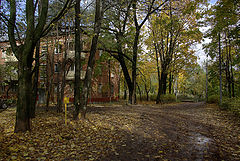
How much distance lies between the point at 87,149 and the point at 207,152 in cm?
333

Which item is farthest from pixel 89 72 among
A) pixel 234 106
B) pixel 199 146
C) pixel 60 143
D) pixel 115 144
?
pixel 234 106

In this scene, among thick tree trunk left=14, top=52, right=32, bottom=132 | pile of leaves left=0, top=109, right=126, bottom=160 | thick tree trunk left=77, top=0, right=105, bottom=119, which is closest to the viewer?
pile of leaves left=0, top=109, right=126, bottom=160

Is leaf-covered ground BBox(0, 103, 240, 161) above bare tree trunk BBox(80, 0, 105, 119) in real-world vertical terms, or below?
below

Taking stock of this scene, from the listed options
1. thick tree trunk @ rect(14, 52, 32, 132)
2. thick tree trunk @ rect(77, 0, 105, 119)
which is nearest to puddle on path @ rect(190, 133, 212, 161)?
thick tree trunk @ rect(77, 0, 105, 119)

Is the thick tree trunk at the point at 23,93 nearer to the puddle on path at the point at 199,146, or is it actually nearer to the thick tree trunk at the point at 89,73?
the thick tree trunk at the point at 89,73

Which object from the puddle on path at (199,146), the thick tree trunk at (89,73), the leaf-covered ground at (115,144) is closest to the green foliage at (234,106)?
the leaf-covered ground at (115,144)

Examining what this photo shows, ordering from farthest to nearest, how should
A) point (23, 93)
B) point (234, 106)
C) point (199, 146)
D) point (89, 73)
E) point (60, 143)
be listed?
point (234, 106) < point (89, 73) < point (23, 93) < point (60, 143) < point (199, 146)

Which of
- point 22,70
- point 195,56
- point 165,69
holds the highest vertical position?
point 195,56

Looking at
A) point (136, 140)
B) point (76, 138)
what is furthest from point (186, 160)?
point (76, 138)

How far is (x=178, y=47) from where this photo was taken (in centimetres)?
2358

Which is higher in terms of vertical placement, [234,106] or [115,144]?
[234,106]

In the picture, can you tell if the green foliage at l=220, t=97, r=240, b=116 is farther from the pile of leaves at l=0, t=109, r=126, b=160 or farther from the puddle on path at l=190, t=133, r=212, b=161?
the pile of leaves at l=0, t=109, r=126, b=160

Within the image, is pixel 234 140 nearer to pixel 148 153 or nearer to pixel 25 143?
pixel 148 153

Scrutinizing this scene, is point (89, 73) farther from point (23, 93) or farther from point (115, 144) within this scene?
point (115, 144)
